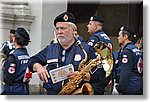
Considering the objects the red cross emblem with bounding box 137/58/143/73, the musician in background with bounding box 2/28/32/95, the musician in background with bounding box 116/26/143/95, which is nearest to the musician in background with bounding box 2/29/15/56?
the musician in background with bounding box 2/28/32/95

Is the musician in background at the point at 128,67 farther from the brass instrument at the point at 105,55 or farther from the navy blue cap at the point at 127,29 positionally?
the brass instrument at the point at 105,55

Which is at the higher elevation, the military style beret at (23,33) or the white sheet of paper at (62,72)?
the military style beret at (23,33)

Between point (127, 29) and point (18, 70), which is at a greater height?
point (127, 29)

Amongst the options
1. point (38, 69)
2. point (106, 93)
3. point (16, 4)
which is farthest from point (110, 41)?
point (16, 4)

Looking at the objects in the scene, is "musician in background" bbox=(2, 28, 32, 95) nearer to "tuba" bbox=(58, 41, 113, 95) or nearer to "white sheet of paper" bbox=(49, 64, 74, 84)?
"white sheet of paper" bbox=(49, 64, 74, 84)

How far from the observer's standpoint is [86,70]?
6.05 meters

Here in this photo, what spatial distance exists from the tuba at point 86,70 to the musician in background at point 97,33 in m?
0.06

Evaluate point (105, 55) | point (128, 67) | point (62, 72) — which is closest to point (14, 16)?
point (62, 72)

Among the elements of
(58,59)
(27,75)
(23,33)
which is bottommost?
(27,75)

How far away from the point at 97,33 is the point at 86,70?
A: 593mm

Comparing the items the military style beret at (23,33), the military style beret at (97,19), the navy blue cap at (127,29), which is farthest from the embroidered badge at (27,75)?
the navy blue cap at (127,29)

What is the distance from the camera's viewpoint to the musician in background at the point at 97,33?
20.0ft

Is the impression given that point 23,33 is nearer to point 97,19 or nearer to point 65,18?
point 65,18

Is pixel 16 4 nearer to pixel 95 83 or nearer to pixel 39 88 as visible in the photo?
pixel 39 88
